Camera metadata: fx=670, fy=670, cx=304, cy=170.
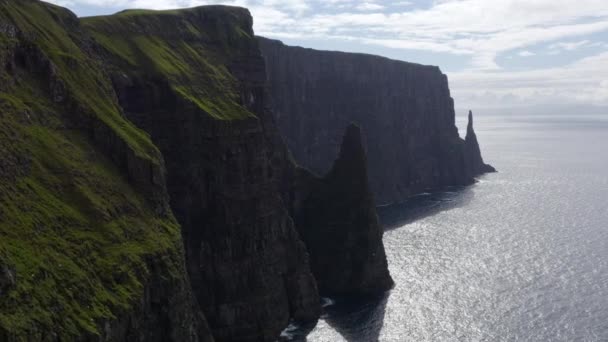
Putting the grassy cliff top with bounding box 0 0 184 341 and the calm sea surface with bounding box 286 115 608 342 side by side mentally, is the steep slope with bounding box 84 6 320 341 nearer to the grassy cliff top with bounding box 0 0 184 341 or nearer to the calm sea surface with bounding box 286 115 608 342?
the calm sea surface with bounding box 286 115 608 342

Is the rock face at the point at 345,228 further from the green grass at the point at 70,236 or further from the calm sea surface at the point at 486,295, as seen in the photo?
the green grass at the point at 70,236

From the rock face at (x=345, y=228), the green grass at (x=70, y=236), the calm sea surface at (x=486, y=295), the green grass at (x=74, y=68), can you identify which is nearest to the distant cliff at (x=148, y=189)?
the green grass at (x=70, y=236)

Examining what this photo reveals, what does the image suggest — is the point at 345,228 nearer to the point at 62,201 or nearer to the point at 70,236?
the point at 62,201

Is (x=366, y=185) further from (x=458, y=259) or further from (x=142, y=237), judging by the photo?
(x=142, y=237)

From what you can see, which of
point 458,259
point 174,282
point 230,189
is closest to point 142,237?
point 174,282

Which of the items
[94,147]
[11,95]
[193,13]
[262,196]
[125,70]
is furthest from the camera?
[193,13]
